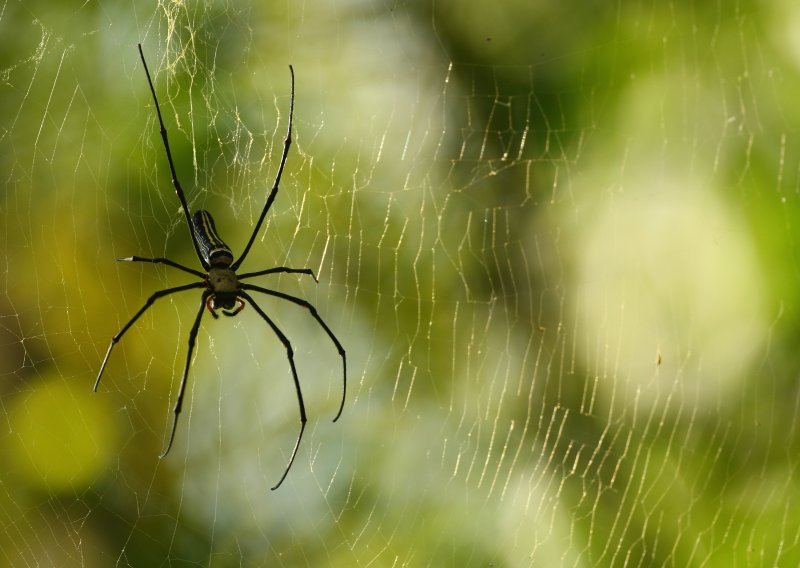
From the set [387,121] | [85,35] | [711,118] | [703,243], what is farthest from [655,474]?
[85,35]

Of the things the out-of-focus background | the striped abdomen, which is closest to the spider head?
the striped abdomen

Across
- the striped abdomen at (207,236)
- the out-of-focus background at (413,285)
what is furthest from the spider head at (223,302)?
the out-of-focus background at (413,285)

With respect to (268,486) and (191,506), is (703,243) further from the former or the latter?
(191,506)

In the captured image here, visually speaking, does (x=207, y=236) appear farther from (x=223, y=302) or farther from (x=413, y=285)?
(x=413, y=285)

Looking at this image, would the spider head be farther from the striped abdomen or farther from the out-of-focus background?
the out-of-focus background

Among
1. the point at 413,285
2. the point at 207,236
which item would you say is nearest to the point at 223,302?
the point at 207,236

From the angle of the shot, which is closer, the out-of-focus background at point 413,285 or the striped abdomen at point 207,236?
the striped abdomen at point 207,236

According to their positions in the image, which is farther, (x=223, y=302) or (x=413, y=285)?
(x=413, y=285)

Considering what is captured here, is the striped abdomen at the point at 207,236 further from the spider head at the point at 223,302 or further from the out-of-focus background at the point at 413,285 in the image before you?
the out-of-focus background at the point at 413,285
